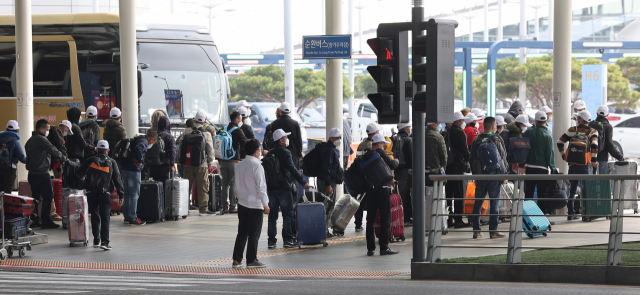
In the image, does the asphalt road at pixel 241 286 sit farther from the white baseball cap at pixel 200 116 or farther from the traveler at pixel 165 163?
the white baseball cap at pixel 200 116

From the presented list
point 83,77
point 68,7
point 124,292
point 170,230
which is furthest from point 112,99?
point 68,7

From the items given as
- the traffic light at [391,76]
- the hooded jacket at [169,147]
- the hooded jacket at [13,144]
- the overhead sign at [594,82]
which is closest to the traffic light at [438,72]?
the traffic light at [391,76]

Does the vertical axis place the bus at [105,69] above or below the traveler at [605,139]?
above

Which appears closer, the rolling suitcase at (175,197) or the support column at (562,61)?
the rolling suitcase at (175,197)

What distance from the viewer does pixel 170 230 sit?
13.2m

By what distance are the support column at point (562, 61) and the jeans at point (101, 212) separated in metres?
8.20

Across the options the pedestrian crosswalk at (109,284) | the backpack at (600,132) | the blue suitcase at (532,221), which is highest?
the backpack at (600,132)

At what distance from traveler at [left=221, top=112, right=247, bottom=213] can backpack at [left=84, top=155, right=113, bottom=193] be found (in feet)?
12.5

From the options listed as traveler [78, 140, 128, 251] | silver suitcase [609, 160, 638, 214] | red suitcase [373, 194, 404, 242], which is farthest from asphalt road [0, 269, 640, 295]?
silver suitcase [609, 160, 638, 214]

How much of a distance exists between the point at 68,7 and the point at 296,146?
28052mm

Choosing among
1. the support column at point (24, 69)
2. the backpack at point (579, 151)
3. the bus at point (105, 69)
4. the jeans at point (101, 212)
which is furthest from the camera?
the bus at point (105, 69)

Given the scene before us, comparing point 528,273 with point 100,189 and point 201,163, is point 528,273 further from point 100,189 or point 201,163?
point 201,163

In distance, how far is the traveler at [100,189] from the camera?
11.1 m

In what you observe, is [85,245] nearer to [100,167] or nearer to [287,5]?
[100,167]
